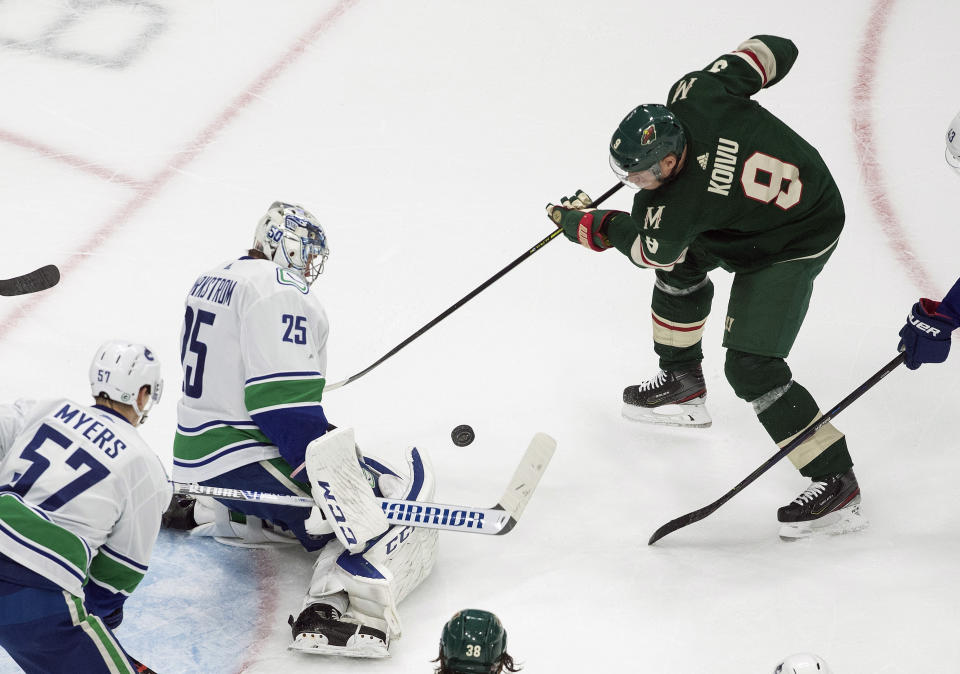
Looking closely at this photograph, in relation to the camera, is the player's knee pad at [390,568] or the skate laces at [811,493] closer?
the player's knee pad at [390,568]

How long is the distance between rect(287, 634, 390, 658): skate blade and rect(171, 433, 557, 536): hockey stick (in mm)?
325

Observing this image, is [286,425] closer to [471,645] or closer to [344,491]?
[344,491]

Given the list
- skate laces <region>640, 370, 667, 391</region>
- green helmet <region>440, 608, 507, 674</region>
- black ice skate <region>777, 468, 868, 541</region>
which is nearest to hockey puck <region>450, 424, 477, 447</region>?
skate laces <region>640, 370, 667, 391</region>

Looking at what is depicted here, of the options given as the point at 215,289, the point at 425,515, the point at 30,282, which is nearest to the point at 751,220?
the point at 425,515

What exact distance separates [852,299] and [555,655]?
2.25 metres

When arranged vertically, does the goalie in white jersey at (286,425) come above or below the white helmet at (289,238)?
below

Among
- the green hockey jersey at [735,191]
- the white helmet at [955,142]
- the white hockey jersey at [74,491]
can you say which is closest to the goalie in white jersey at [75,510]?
the white hockey jersey at [74,491]

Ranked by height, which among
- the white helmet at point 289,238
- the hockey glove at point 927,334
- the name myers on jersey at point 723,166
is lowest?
the white helmet at point 289,238

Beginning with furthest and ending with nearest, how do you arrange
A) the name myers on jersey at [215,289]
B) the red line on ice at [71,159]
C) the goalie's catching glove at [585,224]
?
the red line on ice at [71,159], the goalie's catching glove at [585,224], the name myers on jersey at [215,289]

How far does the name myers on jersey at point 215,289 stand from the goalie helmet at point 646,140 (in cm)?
106

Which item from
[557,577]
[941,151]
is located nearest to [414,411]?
[557,577]

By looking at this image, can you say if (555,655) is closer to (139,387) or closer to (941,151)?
(139,387)

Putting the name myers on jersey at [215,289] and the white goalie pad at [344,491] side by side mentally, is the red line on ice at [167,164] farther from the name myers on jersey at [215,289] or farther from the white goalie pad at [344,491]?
the white goalie pad at [344,491]

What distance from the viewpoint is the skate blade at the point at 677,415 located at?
13.0 feet
